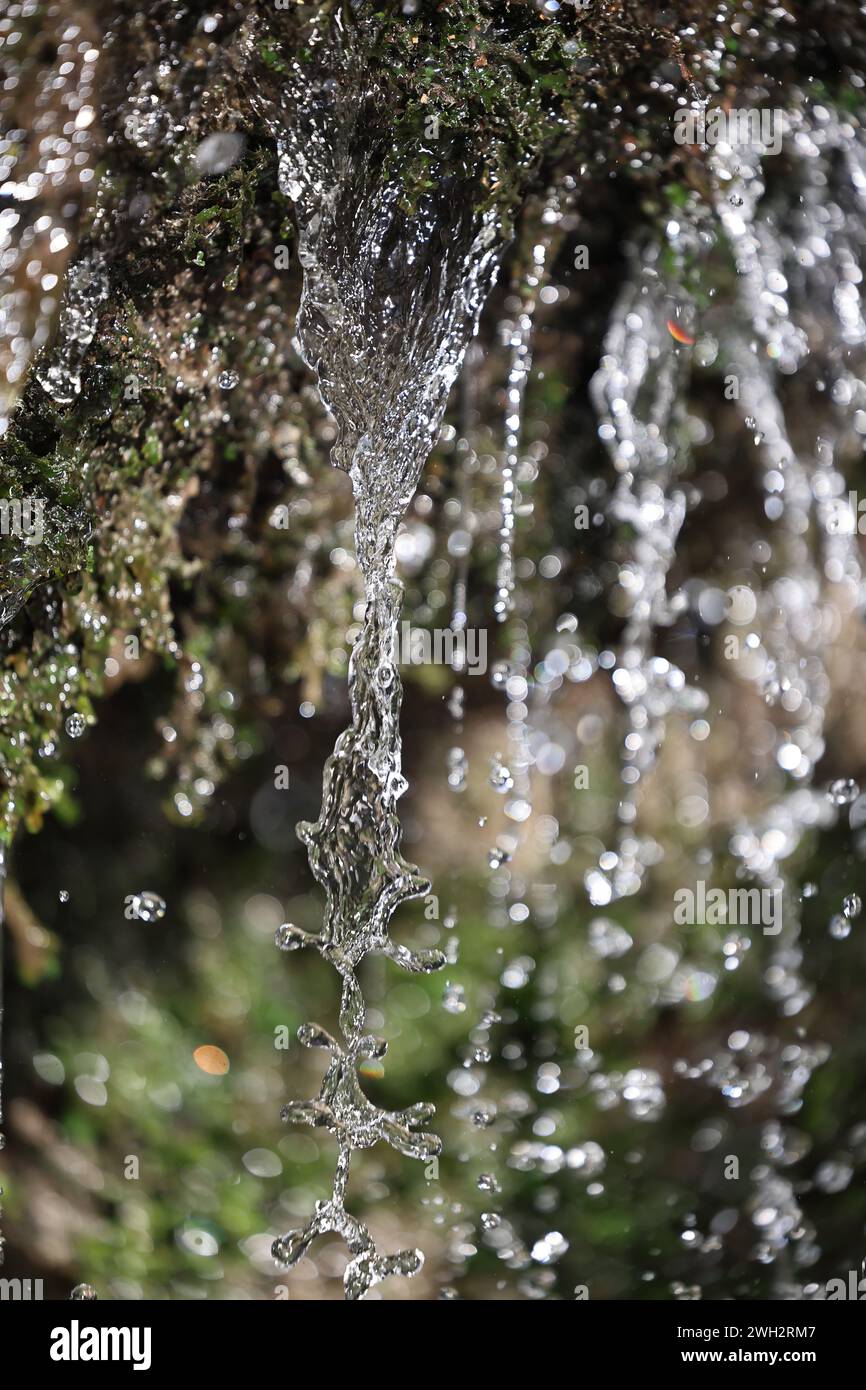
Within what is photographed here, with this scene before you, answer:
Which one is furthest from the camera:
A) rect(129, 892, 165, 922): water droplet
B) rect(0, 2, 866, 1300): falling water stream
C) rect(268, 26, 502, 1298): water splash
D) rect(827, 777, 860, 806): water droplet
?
rect(827, 777, 860, 806): water droplet

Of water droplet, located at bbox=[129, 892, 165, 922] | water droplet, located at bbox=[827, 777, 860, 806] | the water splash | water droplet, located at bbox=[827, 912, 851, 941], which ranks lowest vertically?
water droplet, located at bbox=[827, 912, 851, 941]

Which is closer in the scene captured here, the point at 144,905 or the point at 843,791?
the point at 144,905

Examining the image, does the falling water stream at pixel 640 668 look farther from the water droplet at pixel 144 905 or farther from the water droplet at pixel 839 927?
the water droplet at pixel 144 905

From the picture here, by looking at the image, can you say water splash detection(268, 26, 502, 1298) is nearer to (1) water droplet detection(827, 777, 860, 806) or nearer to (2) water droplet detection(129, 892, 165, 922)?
(2) water droplet detection(129, 892, 165, 922)

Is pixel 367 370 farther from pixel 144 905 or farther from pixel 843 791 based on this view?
pixel 843 791

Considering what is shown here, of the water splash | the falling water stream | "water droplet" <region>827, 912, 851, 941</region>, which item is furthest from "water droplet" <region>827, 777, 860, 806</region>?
the water splash

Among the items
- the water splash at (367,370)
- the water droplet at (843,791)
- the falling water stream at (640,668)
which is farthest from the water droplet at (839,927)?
the water splash at (367,370)

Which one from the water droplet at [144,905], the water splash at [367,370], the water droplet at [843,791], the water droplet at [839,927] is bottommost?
the water droplet at [839,927]

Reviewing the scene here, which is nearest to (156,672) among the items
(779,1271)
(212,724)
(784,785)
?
(212,724)

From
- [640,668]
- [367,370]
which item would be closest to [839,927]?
[640,668]

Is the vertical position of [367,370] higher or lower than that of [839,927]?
higher

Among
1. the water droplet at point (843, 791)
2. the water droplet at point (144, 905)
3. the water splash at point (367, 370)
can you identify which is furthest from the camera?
the water droplet at point (843, 791)

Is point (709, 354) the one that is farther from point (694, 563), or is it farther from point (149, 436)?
point (149, 436)
